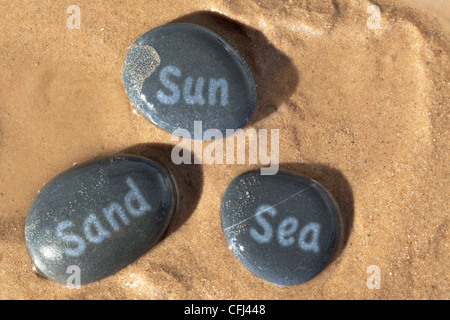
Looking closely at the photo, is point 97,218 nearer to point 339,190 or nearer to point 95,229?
point 95,229

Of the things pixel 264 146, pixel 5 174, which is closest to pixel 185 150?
pixel 264 146

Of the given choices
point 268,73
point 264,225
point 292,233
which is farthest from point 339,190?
point 268,73

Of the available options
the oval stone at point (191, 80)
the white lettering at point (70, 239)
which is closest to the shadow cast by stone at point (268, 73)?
the oval stone at point (191, 80)

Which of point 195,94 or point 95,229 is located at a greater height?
point 195,94

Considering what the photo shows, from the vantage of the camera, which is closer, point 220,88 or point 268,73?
point 220,88

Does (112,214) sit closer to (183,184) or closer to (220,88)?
(183,184)

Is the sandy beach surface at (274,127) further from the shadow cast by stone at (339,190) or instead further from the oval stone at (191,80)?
the oval stone at (191,80)

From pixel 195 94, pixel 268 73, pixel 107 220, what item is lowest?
pixel 107 220

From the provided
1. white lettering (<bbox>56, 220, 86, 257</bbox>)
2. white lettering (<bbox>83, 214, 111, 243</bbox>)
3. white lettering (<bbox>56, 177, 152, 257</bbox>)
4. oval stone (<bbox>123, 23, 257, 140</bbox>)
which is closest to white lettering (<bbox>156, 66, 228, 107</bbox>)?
oval stone (<bbox>123, 23, 257, 140</bbox>)
